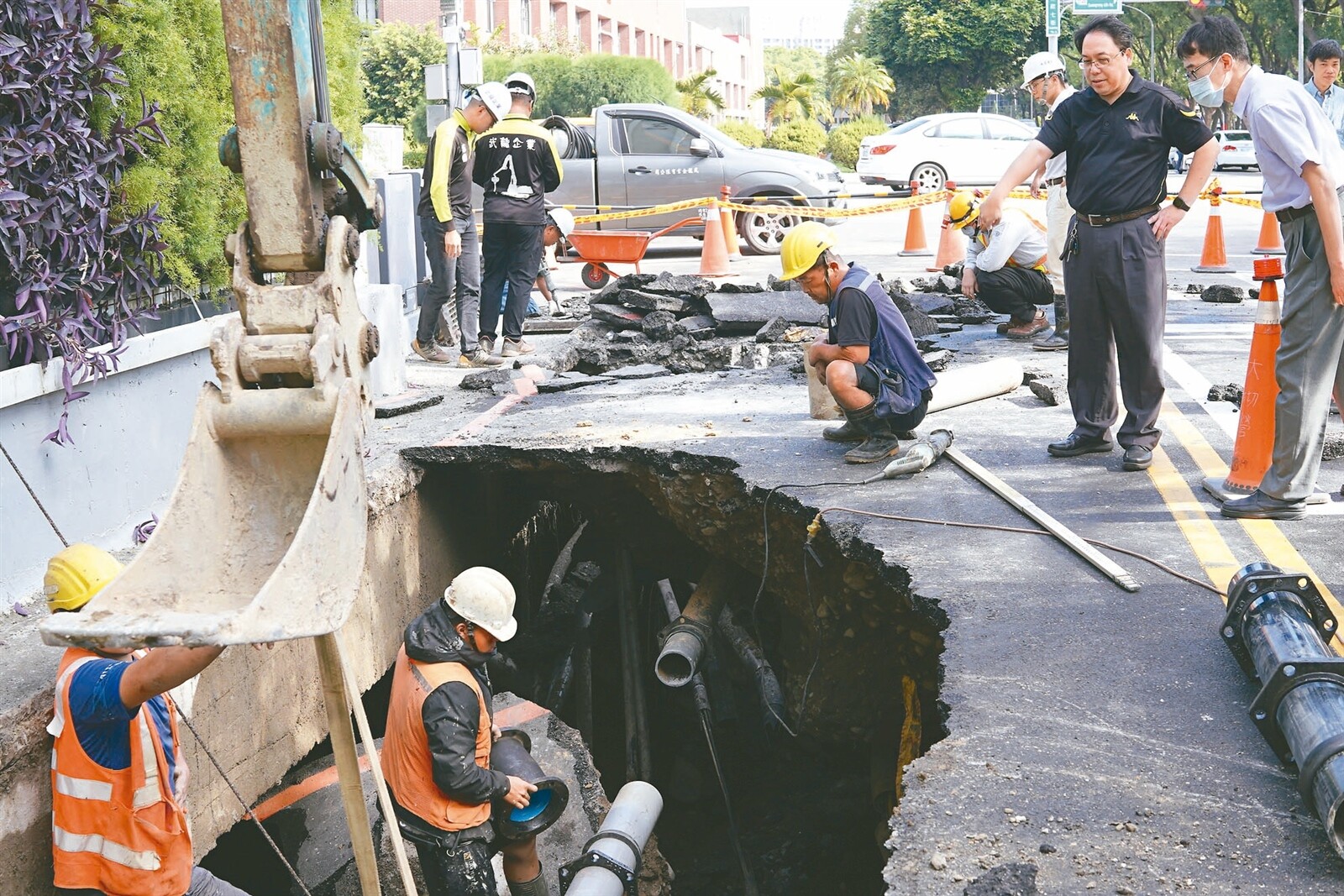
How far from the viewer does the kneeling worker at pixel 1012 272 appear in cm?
951

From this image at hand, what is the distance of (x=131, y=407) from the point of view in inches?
228

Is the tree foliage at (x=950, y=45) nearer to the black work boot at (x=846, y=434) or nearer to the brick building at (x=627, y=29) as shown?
the brick building at (x=627, y=29)

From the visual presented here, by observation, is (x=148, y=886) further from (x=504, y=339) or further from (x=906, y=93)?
(x=906, y=93)

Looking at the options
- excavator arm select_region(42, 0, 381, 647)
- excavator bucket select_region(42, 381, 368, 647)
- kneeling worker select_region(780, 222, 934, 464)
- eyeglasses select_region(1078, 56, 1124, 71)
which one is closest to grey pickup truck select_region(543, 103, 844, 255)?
kneeling worker select_region(780, 222, 934, 464)

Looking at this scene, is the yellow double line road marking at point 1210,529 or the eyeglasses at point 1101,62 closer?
the yellow double line road marking at point 1210,529

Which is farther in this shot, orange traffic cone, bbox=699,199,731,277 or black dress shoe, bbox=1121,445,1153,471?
orange traffic cone, bbox=699,199,731,277

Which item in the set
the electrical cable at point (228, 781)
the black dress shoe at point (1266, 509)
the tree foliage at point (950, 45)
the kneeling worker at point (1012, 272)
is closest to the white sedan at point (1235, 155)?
the tree foliage at point (950, 45)

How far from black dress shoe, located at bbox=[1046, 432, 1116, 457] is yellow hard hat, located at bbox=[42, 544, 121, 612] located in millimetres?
4379

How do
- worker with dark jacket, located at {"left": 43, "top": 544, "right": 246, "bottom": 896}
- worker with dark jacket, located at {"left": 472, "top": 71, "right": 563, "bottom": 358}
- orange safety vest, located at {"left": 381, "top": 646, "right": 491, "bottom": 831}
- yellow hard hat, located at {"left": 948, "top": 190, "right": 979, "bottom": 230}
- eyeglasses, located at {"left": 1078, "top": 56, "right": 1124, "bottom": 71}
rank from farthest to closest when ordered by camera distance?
yellow hard hat, located at {"left": 948, "top": 190, "right": 979, "bottom": 230} → worker with dark jacket, located at {"left": 472, "top": 71, "right": 563, "bottom": 358} → eyeglasses, located at {"left": 1078, "top": 56, "right": 1124, "bottom": 71} → orange safety vest, located at {"left": 381, "top": 646, "right": 491, "bottom": 831} → worker with dark jacket, located at {"left": 43, "top": 544, "right": 246, "bottom": 896}

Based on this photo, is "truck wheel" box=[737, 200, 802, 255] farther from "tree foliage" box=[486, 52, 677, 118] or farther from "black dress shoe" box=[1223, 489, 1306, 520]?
"tree foliage" box=[486, 52, 677, 118]

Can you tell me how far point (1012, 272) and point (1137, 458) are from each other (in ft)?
13.4

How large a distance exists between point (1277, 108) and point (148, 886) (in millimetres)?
5014

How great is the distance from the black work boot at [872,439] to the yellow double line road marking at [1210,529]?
1.25 metres

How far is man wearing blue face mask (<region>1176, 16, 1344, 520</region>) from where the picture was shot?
189 inches
